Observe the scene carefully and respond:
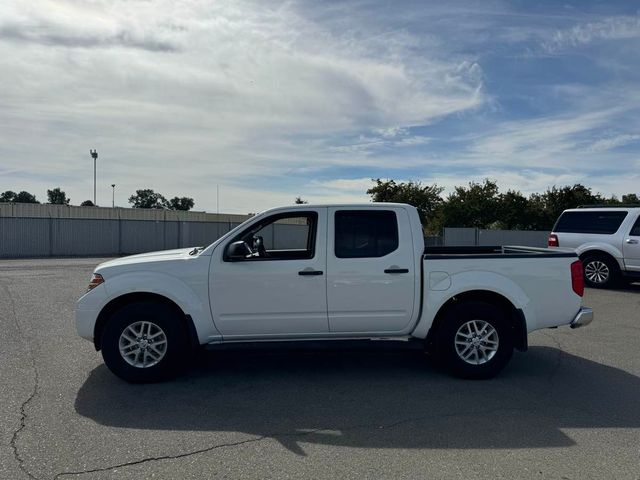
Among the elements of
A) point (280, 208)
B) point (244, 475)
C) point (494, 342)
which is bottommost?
point (244, 475)

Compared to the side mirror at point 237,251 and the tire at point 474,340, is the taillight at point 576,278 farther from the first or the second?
the side mirror at point 237,251

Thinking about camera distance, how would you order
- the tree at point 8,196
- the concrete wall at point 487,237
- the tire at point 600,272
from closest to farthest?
1. the tire at point 600,272
2. the concrete wall at point 487,237
3. the tree at point 8,196

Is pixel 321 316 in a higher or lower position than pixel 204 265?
lower

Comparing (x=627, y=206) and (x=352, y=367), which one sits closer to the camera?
(x=352, y=367)

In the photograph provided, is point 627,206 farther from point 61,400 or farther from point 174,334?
point 61,400

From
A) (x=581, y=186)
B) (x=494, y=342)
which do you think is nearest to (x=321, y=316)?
(x=494, y=342)

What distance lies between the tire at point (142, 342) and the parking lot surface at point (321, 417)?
18 centimetres

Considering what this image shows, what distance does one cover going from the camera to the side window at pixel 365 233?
5.90 m

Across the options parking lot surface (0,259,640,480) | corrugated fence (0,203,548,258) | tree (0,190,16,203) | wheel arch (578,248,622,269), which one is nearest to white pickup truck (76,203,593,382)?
parking lot surface (0,259,640,480)

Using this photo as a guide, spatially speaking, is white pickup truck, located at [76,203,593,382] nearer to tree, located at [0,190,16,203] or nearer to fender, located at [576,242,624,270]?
fender, located at [576,242,624,270]

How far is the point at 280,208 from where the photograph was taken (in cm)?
604

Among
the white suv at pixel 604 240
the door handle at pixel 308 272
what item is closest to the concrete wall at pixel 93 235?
the white suv at pixel 604 240

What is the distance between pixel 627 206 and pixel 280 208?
11053 mm

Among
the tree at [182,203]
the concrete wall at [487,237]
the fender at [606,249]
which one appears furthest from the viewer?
the tree at [182,203]
